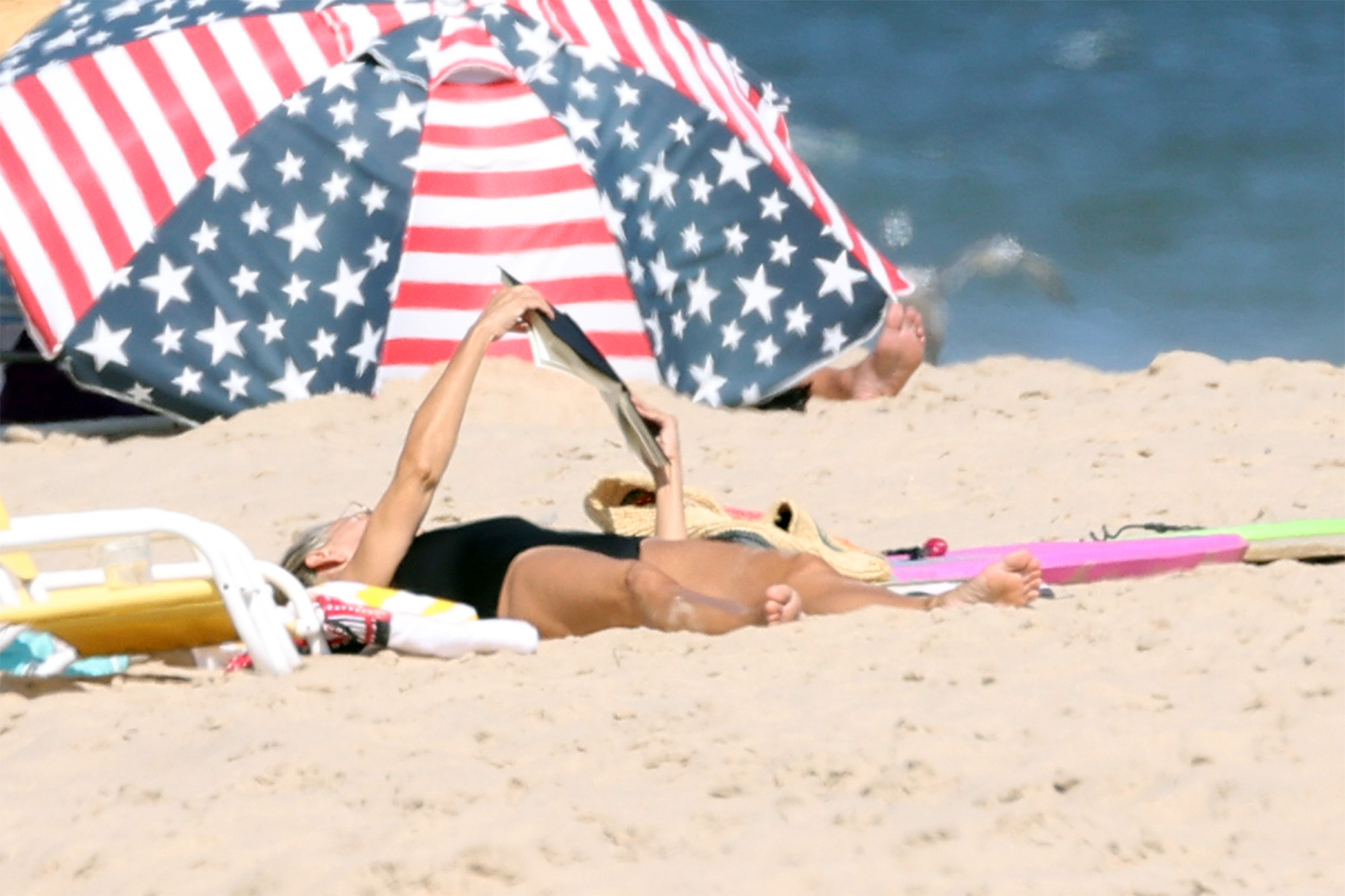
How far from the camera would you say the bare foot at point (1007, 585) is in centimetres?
328

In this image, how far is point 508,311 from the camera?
3.76 metres

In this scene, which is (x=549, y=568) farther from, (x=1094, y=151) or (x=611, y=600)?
(x=1094, y=151)

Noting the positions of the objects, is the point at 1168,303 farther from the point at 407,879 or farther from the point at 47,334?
the point at 407,879

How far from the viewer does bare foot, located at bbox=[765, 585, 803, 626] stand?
3244 millimetres

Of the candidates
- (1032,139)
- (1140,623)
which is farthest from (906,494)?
(1032,139)

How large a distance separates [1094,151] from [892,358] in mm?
7154

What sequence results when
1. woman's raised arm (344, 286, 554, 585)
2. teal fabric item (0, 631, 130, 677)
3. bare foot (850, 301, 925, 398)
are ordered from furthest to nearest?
1. bare foot (850, 301, 925, 398)
2. woman's raised arm (344, 286, 554, 585)
3. teal fabric item (0, 631, 130, 677)

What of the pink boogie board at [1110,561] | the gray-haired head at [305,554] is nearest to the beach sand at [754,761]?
the pink boogie board at [1110,561]

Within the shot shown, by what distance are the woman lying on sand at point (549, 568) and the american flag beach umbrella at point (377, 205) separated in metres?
2.28

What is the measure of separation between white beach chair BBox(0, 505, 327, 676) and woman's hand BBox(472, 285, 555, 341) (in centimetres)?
69

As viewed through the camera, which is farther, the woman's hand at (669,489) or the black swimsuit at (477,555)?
the woman's hand at (669,489)

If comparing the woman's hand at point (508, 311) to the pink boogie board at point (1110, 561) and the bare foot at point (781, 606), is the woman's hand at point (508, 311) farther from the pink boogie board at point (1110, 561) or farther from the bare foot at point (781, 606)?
the pink boogie board at point (1110, 561)

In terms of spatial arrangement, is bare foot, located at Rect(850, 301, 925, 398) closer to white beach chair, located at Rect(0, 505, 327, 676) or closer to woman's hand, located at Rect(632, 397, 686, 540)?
woman's hand, located at Rect(632, 397, 686, 540)

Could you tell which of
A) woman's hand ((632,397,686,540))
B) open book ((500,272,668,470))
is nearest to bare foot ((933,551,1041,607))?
open book ((500,272,668,470))
